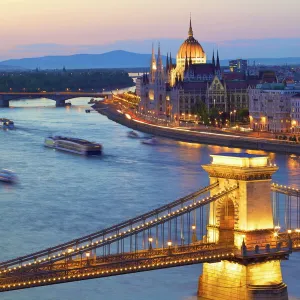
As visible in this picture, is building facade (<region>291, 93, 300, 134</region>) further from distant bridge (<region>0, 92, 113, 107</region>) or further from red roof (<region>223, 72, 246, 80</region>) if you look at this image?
distant bridge (<region>0, 92, 113, 107</region>)

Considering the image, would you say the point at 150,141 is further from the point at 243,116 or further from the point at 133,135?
the point at 243,116

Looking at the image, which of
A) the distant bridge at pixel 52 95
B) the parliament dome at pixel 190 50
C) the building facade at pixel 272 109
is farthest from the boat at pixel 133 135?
the distant bridge at pixel 52 95

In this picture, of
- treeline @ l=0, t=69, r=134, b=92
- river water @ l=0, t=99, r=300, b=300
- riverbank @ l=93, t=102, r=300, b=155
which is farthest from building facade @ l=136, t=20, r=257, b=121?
treeline @ l=0, t=69, r=134, b=92

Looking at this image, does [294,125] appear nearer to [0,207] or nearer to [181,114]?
[181,114]

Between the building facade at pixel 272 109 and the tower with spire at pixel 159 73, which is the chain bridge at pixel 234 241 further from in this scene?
the tower with spire at pixel 159 73

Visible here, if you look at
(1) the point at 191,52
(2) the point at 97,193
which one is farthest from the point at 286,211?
(1) the point at 191,52
